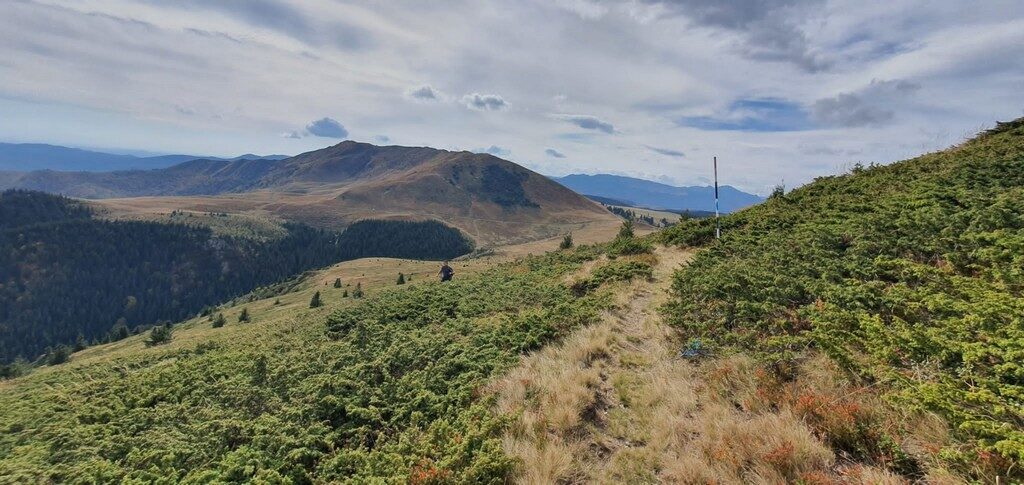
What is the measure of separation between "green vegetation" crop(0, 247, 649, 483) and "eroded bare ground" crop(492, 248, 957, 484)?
840mm

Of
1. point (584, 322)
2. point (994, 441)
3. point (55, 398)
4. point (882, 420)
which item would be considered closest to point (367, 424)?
point (584, 322)

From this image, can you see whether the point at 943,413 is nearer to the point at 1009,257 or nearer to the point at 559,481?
the point at 559,481

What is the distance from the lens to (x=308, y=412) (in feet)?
31.1

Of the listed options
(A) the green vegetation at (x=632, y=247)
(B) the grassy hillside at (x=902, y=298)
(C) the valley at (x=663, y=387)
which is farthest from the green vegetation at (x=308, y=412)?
(A) the green vegetation at (x=632, y=247)

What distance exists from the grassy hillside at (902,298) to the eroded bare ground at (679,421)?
287mm

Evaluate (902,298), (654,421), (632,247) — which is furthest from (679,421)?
(632,247)

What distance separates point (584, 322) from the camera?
13.4 metres

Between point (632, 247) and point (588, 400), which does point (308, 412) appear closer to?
point (588, 400)

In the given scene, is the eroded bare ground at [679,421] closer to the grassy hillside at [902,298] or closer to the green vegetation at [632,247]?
the grassy hillside at [902,298]

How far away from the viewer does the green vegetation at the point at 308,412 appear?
294 inches

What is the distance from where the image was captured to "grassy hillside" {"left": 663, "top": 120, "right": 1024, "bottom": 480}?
5.26 meters

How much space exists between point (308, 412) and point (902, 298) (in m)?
12.3

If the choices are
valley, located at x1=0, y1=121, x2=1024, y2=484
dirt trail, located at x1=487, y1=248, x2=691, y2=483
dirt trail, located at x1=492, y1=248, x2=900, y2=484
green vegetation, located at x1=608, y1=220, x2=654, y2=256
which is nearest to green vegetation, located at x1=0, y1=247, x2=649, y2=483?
valley, located at x1=0, y1=121, x2=1024, y2=484

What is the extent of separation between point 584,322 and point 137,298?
25164 cm
